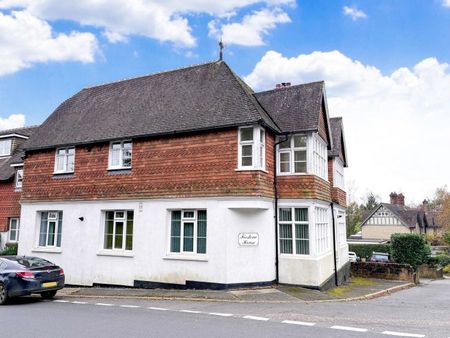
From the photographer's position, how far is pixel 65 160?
19.0 m

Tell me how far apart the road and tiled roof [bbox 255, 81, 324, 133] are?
701 centimetres

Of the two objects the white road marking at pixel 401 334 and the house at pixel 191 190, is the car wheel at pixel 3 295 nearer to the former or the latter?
the house at pixel 191 190

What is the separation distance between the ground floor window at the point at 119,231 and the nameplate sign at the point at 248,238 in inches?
193

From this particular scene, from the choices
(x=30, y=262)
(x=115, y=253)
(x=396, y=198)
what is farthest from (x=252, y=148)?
(x=396, y=198)

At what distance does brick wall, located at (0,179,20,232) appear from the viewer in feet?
82.3

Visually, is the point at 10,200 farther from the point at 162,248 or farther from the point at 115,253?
the point at 162,248

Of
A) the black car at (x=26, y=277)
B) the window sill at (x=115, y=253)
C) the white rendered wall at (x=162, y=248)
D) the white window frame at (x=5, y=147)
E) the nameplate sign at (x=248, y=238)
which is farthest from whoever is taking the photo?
the white window frame at (x=5, y=147)

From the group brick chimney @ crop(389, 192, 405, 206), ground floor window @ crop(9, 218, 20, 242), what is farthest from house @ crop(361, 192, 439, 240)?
ground floor window @ crop(9, 218, 20, 242)

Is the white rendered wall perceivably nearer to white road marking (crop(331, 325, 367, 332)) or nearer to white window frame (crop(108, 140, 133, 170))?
white window frame (crop(108, 140, 133, 170))

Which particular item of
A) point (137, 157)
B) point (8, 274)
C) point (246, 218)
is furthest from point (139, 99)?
point (8, 274)

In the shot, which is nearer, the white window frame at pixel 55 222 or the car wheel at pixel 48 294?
the car wheel at pixel 48 294

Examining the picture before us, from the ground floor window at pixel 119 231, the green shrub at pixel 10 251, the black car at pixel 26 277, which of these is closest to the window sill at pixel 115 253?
the ground floor window at pixel 119 231

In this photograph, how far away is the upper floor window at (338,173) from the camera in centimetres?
2122

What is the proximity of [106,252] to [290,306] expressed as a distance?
857 cm
